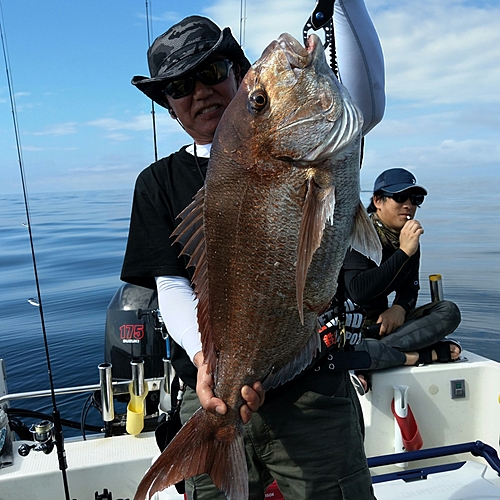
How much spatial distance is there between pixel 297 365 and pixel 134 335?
303 centimetres

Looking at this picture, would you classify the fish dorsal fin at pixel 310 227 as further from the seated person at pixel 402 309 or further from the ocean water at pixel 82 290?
the ocean water at pixel 82 290

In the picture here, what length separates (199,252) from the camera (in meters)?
1.76

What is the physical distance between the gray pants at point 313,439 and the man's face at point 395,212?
2392mm

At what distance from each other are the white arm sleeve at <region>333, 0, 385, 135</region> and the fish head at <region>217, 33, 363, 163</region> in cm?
30

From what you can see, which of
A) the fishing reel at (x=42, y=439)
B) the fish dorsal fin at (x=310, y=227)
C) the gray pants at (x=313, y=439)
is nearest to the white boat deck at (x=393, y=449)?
the fishing reel at (x=42, y=439)

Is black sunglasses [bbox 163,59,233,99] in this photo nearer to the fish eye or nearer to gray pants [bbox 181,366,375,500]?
the fish eye

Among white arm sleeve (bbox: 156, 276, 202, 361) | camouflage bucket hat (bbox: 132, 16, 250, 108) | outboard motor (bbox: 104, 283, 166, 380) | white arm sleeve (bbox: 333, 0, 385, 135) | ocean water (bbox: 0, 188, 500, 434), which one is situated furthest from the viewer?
ocean water (bbox: 0, 188, 500, 434)

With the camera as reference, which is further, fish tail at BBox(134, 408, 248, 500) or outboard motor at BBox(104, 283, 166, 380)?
outboard motor at BBox(104, 283, 166, 380)

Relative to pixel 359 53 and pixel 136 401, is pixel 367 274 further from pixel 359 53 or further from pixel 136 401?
pixel 359 53

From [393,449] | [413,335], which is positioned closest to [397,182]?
[413,335]

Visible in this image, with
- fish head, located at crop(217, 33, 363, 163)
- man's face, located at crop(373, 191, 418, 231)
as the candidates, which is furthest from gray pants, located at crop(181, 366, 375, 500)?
man's face, located at crop(373, 191, 418, 231)

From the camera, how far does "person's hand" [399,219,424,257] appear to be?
11.9 feet

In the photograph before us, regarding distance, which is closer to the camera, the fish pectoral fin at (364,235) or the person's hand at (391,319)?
the fish pectoral fin at (364,235)

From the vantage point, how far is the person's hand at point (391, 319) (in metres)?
4.20
